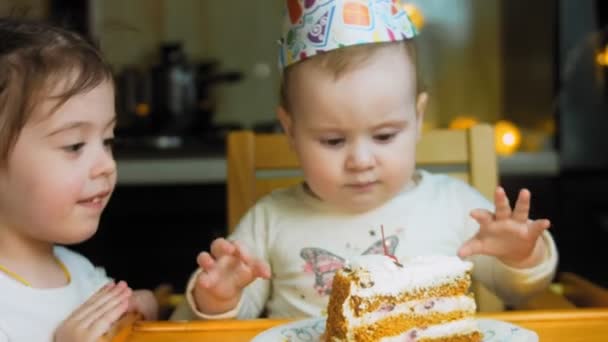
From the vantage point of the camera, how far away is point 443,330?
988mm

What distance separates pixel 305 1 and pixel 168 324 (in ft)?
1.77

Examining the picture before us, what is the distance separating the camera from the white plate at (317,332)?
0.92 metres

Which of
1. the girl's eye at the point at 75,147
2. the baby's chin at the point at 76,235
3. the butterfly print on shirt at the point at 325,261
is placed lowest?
the butterfly print on shirt at the point at 325,261

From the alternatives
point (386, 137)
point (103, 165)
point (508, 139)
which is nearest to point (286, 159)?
point (386, 137)

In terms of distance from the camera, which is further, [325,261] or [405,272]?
[325,261]

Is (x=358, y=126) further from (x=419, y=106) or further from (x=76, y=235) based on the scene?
(x=76, y=235)

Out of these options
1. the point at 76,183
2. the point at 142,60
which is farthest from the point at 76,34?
the point at 142,60

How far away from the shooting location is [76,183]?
1.08 m

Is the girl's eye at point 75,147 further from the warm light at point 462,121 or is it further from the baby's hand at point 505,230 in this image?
the warm light at point 462,121

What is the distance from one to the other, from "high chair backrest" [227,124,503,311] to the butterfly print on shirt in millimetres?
270

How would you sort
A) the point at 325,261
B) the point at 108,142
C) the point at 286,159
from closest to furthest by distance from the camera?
the point at 108,142
the point at 325,261
the point at 286,159

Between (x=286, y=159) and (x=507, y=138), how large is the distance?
1.14 m

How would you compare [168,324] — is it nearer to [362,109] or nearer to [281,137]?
[362,109]

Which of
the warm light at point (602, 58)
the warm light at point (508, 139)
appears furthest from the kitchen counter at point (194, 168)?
the warm light at point (602, 58)
